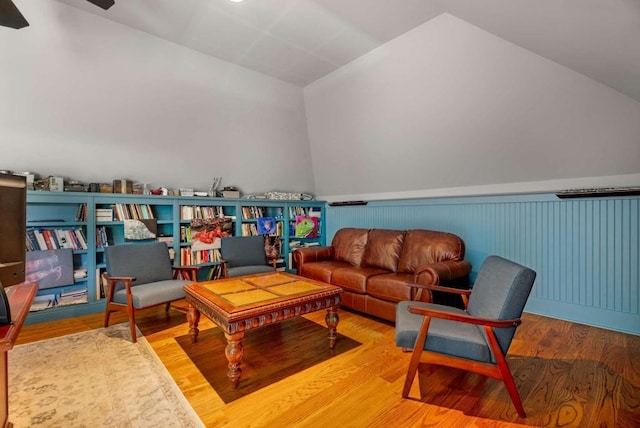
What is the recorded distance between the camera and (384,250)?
3777 millimetres

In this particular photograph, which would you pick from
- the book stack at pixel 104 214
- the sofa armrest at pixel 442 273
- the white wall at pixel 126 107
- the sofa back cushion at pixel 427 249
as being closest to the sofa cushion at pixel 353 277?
the sofa back cushion at pixel 427 249

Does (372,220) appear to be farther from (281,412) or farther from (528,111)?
(281,412)

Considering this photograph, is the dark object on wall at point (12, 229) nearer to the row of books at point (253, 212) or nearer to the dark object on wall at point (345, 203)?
the row of books at point (253, 212)

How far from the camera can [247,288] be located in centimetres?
267

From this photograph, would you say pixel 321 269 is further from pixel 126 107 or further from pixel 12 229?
pixel 126 107

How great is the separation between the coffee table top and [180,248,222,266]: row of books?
145cm

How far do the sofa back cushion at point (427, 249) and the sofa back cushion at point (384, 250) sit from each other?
0.25ft

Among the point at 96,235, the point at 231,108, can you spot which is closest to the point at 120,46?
the point at 231,108

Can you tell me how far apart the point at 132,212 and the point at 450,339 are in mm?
3803

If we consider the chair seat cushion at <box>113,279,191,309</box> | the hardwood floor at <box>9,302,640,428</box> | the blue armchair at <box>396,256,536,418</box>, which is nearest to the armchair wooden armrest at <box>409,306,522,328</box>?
the blue armchair at <box>396,256,536,418</box>

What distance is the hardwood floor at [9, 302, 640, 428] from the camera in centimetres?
163

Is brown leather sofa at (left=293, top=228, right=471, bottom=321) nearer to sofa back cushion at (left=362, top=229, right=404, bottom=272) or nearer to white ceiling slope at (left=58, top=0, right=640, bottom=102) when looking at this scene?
sofa back cushion at (left=362, top=229, right=404, bottom=272)

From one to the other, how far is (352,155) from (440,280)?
8.22ft

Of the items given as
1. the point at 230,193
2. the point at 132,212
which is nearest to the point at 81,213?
the point at 132,212
